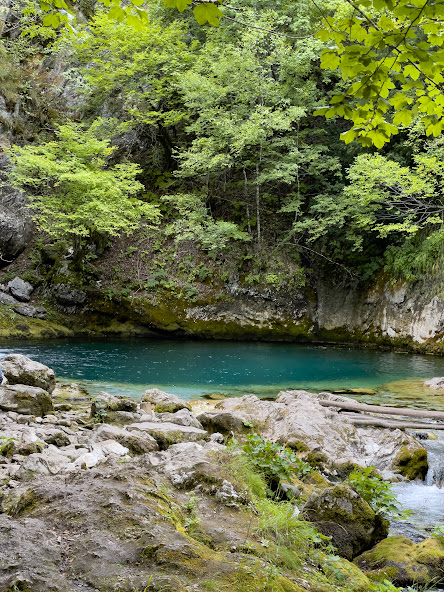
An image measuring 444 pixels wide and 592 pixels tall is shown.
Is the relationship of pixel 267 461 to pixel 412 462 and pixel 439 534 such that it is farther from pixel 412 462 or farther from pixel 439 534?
pixel 412 462

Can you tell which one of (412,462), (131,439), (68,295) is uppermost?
(68,295)

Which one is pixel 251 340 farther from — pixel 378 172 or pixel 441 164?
pixel 441 164

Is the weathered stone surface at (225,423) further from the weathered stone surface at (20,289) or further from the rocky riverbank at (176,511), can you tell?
the weathered stone surface at (20,289)

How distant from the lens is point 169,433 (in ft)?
16.8

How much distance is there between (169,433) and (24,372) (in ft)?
10.0

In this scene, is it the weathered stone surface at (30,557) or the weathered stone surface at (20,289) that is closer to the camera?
the weathered stone surface at (30,557)

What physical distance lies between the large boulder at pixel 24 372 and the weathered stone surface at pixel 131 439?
254cm

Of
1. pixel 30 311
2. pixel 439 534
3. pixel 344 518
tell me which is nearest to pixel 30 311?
pixel 30 311

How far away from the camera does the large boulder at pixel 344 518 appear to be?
126 inches

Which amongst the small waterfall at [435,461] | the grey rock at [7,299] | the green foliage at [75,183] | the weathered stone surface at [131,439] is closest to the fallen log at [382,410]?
the small waterfall at [435,461]

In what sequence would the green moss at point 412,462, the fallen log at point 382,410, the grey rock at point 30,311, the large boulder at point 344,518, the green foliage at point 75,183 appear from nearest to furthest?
the large boulder at point 344,518
the green moss at point 412,462
the fallen log at point 382,410
the green foliage at point 75,183
the grey rock at point 30,311

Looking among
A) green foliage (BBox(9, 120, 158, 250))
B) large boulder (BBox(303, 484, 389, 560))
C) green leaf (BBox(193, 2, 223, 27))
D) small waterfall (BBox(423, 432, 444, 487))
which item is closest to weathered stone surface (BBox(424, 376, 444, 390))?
small waterfall (BBox(423, 432, 444, 487))

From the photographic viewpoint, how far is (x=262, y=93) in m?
16.4

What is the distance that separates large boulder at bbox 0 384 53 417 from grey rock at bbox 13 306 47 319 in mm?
10245
